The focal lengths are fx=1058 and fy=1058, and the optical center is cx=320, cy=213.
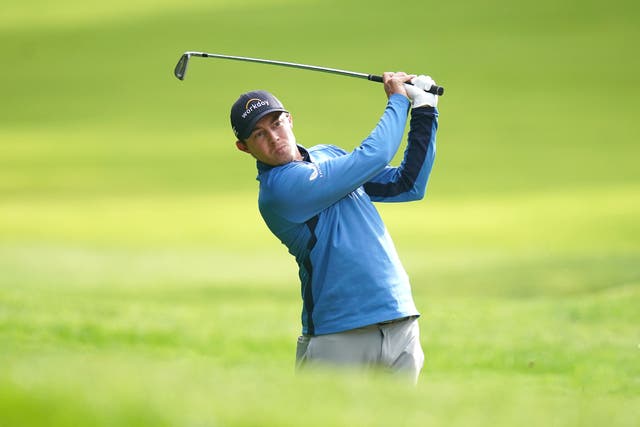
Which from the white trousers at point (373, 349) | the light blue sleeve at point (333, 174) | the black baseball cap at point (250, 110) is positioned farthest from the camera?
the black baseball cap at point (250, 110)

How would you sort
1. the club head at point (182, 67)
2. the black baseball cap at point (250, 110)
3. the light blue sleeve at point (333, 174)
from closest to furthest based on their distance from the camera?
1. the light blue sleeve at point (333, 174)
2. the black baseball cap at point (250, 110)
3. the club head at point (182, 67)

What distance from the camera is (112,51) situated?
23453mm

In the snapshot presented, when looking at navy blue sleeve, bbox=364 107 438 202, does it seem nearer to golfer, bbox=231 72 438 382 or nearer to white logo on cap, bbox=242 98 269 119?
golfer, bbox=231 72 438 382

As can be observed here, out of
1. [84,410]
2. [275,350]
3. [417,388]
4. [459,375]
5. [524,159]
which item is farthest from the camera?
[524,159]

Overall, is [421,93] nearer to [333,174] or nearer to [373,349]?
[333,174]

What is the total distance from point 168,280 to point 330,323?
11.2 m

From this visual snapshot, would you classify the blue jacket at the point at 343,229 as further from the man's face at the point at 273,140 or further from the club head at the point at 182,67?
the club head at the point at 182,67

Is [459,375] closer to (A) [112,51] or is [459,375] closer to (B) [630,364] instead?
(B) [630,364]

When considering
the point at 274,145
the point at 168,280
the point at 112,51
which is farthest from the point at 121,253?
the point at 274,145

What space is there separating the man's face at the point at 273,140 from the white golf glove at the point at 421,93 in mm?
652

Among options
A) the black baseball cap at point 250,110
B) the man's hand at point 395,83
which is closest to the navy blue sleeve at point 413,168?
the man's hand at point 395,83

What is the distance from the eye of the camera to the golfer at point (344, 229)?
17.3 ft

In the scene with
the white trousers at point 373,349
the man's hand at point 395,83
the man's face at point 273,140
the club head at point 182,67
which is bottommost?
the white trousers at point 373,349

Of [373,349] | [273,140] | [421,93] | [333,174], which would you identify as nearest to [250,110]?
[273,140]
